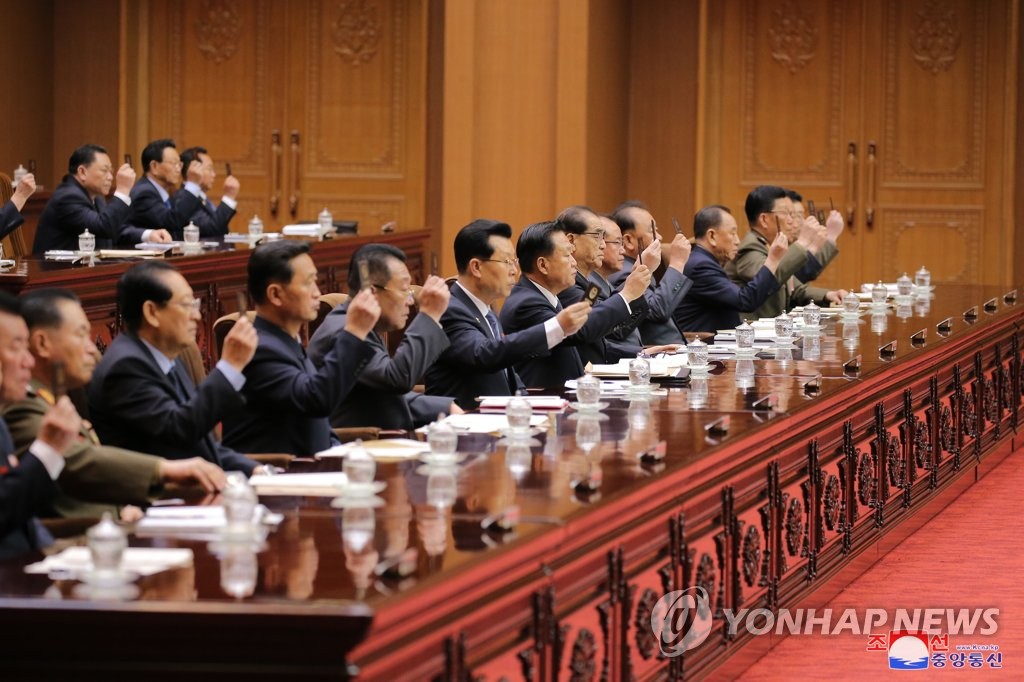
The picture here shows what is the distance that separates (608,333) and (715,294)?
1.25 metres

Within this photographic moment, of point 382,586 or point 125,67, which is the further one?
point 125,67

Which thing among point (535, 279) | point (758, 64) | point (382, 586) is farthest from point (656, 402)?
point (758, 64)

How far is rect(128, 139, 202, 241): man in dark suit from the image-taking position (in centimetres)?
891

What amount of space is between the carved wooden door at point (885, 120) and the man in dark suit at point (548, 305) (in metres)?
5.97

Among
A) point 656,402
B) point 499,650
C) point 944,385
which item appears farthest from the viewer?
point 944,385

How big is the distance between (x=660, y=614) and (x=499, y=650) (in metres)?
0.83

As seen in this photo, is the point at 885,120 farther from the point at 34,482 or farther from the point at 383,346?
the point at 34,482

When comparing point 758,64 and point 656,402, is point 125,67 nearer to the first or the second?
point 758,64

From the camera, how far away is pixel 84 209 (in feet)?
26.1

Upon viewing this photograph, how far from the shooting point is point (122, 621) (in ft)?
7.45

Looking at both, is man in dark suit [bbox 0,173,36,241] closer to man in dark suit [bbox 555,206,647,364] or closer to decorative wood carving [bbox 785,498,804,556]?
man in dark suit [bbox 555,206,647,364]

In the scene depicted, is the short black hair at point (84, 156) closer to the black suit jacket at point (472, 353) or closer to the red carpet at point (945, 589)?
the black suit jacket at point (472, 353)

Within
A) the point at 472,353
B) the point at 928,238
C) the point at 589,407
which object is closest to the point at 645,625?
the point at 589,407

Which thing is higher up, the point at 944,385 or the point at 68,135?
the point at 68,135
